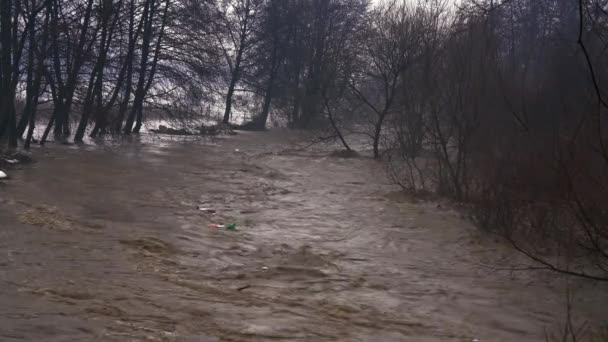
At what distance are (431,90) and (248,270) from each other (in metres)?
9.33

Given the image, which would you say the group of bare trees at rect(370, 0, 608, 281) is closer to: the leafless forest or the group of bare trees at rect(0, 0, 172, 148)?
the leafless forest

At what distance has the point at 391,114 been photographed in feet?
90.9

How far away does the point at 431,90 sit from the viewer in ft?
58.0

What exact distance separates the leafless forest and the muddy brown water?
31.9 inches

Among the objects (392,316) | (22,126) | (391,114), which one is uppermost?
(391,114)

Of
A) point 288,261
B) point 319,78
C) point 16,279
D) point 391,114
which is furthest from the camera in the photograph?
point 319,78

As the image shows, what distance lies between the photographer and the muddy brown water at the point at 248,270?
23.2ft

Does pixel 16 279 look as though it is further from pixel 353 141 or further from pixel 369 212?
pixel 353 141

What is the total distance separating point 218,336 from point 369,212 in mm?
9169

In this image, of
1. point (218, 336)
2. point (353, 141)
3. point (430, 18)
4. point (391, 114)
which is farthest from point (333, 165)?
point (218, 336)

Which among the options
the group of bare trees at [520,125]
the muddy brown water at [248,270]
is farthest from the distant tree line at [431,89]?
the muddy brown water at [248,270]

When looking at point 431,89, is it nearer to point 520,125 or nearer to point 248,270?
point 520,125

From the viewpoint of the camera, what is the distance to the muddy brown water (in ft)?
23.2

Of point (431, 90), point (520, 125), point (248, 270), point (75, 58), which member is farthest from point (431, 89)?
point (75, 58)
